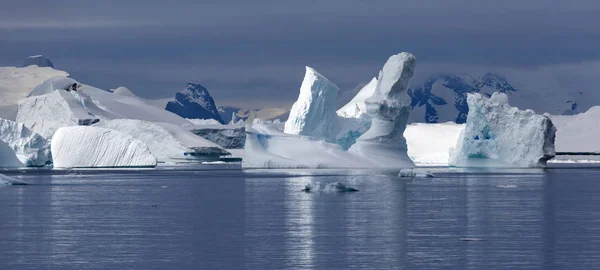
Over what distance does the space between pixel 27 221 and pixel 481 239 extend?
1055 cm

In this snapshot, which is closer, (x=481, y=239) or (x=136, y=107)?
(x=481, y=239)

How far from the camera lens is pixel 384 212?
27984 mm

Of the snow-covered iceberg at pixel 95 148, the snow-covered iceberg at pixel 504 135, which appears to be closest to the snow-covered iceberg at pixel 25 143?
the snow-covered iceberg at pixel 95 148

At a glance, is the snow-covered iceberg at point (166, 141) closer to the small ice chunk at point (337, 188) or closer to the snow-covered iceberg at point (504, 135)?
the snow-covered iceberg at point (504, 135)

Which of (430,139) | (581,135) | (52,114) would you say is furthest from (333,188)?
(430,139)

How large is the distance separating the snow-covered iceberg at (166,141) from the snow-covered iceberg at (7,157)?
19176 millimetres

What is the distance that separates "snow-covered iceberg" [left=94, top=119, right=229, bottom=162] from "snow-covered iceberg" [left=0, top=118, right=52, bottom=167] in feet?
43.2

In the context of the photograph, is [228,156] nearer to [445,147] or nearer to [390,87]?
[445,147]

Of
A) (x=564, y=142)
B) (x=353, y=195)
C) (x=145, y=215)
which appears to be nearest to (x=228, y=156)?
(x=564, y=142)

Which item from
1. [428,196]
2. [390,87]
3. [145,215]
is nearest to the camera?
[145,215]

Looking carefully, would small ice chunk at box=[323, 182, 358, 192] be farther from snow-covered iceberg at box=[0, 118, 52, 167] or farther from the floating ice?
snow-covered iceberg at box=[0, 118, 52, 167]

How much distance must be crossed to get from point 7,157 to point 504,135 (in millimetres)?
29602

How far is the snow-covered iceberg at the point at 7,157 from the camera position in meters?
69.6

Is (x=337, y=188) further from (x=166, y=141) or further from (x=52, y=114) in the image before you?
(x=52, y=114)
